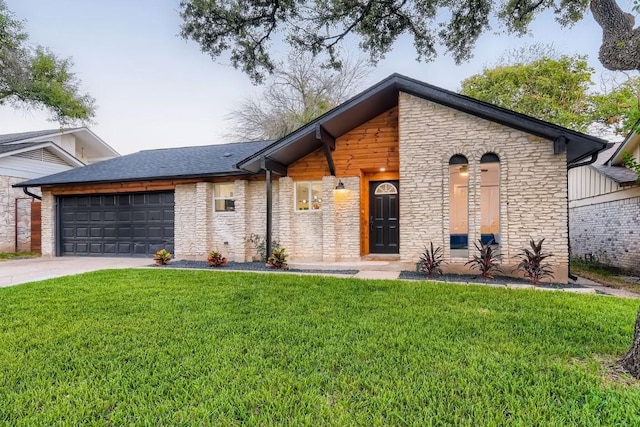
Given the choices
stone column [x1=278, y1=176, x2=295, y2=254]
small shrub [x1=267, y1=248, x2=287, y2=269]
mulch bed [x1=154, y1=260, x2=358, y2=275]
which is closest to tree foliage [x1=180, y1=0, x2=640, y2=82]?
stone column [x1=278, y1=176, x2=295, y2=254]

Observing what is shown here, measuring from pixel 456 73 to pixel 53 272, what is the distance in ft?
71.7

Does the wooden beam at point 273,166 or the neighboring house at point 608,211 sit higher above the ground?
the wooden beam at point 273,166

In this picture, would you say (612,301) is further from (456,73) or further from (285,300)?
(456,73)

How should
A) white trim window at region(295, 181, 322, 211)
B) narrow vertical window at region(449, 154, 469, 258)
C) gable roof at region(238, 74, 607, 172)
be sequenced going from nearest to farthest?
gable roof at region(238, 74, 607, 172) < narrow vertical window at region(449, 154, 469, 258) < white trim window at region(295, 181, 322, 211)

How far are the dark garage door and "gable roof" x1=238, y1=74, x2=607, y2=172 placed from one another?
4370 millimetres

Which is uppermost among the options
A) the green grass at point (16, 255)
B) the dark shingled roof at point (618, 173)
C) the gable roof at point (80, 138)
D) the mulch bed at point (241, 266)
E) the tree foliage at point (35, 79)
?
the tree foliage at point (35, 79)

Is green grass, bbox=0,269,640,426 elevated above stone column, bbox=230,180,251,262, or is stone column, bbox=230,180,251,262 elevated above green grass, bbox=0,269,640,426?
stone column, bbox=230,180,251,262

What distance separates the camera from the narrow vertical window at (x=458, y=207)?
7.59m

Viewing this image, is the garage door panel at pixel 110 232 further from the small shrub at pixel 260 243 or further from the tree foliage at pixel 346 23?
the tree foliage at pixel 346 23

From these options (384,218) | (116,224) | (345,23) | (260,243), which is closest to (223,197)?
(260,243)

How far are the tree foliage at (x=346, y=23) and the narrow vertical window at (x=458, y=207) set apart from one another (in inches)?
106

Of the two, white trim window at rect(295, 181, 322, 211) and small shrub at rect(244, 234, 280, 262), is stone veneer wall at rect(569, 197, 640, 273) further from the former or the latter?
small shrub at rect(244, 234, 280, 262)

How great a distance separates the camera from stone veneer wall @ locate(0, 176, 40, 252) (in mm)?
12555

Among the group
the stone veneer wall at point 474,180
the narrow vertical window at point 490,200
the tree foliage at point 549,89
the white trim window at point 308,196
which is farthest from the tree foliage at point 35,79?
the tree foliage at point 549,89
